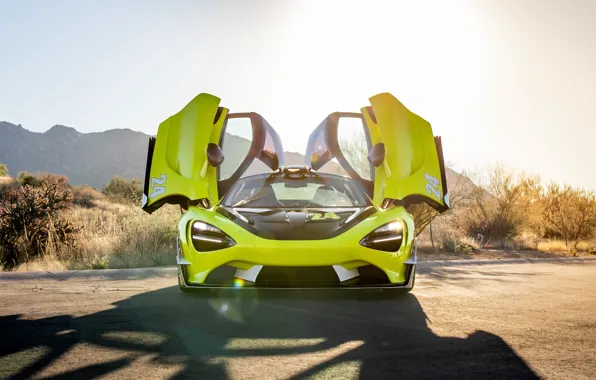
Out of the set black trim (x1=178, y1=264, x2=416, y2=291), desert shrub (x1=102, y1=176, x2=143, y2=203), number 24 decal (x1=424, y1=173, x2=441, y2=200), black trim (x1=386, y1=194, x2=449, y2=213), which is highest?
desert shrub (x1=102, y1=176, x2=143, y2=203)

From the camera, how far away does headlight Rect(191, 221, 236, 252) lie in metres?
5.45

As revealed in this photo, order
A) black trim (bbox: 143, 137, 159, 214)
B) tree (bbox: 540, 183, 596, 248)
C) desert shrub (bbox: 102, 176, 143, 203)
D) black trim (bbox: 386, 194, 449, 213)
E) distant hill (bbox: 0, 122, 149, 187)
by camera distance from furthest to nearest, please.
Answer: distant hill (bbox: 0, 122, 149, 187) → desert shrub (bbox: 102, 176, 143, 203) → tree (bbox: 540, 183, 596, 248) → black trim (bbox: 143, 137, 159, 214) → black trim (bbox: 386, 194, 449, 213)

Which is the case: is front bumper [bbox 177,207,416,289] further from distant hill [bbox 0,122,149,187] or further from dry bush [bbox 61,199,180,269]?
distant hill [bbox 0,122,149,187]

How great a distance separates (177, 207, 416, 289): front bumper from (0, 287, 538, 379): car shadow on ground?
0.96 ft

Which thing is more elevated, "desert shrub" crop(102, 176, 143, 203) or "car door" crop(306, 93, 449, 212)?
"desert shrub" crop(102, 176, 143, 203)

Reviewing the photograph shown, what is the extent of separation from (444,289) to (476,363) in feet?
13.6

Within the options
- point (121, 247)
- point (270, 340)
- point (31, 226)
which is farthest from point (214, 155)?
point (31, 226)

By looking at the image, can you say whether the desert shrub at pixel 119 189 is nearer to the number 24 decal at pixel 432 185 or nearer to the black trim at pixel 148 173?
the black trim at pixel 148 173

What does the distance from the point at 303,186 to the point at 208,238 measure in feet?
6.51

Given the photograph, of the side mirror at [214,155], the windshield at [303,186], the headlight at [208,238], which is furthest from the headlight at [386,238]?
the side mirror at [214,155]

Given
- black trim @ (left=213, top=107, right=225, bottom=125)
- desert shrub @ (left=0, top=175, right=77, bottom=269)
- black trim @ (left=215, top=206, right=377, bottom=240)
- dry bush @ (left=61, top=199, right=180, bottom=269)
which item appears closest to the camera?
black trim @ (left=215, top=206, right=377, bottom=240)

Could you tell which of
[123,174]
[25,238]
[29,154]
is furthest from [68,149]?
[25,238]

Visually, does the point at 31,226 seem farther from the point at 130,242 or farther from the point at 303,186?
the point at 303,186

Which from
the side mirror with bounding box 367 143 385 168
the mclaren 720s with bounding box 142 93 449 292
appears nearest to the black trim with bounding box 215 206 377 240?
the mclaren 720s with bounding box 142 93 449 292
